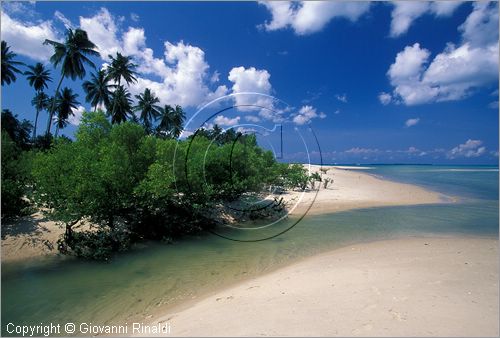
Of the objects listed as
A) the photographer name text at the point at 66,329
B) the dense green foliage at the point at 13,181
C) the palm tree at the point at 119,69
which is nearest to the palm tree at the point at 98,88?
the palm tree at the point at 119,69

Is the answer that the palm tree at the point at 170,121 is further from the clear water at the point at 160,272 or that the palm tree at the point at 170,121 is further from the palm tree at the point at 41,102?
the clear water at the point at 160,272

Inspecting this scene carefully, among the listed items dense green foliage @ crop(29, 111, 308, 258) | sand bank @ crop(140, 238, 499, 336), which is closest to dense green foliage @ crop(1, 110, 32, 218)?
dense green foliage @ crop(29, 111, 308, 258)

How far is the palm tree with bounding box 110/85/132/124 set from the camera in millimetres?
40906

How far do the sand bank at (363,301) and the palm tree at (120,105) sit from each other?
41.1m

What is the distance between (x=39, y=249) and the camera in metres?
11.7

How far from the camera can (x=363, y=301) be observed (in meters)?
5.73

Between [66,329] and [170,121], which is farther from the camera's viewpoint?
[170,121]

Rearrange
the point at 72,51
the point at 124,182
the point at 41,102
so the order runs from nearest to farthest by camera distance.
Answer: the point at 124,182 → the point at 72,51 → the point at 41,102

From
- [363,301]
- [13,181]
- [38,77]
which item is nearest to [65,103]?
[38,77]

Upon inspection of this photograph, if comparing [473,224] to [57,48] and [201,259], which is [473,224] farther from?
[57,48]

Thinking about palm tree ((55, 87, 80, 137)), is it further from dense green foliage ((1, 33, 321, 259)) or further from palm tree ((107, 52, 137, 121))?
dense green foliage ((1, 33, 321, 259))

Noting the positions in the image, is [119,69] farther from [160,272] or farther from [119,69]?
[160,272]

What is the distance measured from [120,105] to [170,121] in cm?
1622

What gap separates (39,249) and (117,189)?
→ 14.6ft
